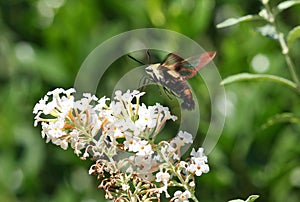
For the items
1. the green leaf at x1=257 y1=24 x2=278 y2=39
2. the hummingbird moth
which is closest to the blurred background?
the green leaf at x1=257 y1=24 x2=278 y2=39

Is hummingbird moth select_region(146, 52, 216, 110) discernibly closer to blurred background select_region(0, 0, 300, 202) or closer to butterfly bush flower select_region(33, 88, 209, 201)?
butterfly bush flower select_region(33, 88, 209, 201)

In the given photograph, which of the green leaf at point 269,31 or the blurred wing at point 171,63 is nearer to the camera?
the blurred wing at point 171,63

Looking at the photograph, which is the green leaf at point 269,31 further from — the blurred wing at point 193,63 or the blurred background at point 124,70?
the blurred background at point 124,70

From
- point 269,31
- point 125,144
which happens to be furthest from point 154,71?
point 269,31

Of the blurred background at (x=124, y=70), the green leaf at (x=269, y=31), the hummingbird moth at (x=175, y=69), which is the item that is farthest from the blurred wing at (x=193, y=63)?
the blurred background at (x=124, y=70)

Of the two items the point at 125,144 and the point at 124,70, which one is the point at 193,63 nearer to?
the point at 125,144

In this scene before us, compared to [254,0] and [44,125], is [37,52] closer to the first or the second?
[254,0]
